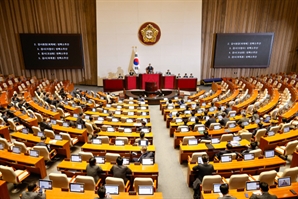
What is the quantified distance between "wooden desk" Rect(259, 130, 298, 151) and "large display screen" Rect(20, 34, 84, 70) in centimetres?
1454

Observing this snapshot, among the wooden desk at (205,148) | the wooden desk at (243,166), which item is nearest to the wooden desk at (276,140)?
the wooden desk at (205,148)

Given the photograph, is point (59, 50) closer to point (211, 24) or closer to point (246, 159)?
point (211, 24)

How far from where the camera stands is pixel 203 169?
4918mm

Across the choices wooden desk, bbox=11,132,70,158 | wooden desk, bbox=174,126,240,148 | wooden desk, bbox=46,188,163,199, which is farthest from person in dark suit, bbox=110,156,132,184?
wooden desk, bbox=174,126,240,148

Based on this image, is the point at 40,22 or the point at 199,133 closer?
the point at 199,133

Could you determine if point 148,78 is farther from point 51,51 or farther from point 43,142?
point 43,142

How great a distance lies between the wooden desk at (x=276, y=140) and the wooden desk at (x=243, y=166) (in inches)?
45.9

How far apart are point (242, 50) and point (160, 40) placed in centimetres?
662

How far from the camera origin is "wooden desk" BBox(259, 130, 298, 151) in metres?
6.55

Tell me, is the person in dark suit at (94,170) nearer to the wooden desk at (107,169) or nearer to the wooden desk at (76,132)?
the wooden desk at (107,169)

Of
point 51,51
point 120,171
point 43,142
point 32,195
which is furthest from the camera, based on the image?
point 51,51

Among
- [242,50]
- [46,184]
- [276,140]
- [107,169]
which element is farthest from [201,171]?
[242,50]

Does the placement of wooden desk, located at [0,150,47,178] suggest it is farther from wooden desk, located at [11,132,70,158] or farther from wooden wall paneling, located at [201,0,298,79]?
wooden wall paneling, located at [201,0,298,79]

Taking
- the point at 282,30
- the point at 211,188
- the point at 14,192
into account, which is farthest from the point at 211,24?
the point at 14,192
